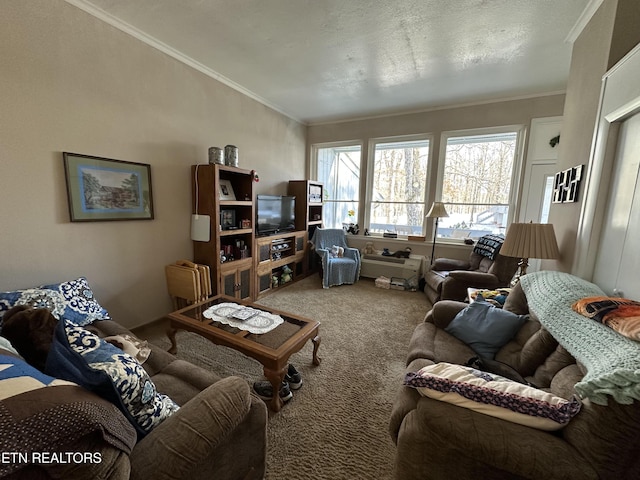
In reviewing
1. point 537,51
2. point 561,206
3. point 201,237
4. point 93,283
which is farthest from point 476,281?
point 93,283

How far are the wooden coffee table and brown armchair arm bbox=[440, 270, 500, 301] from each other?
1793 mm

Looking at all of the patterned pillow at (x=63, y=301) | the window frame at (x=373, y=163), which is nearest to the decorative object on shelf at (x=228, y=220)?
the patterned pillow at (x=63, y=301)

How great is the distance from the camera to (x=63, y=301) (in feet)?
5.72

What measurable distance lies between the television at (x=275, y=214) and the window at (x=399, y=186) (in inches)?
59.4

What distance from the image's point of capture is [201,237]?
289 centimetres

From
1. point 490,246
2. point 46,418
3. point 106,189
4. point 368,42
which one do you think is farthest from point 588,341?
point 106,189

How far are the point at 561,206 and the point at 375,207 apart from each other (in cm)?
280

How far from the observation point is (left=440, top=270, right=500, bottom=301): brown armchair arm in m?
2.97

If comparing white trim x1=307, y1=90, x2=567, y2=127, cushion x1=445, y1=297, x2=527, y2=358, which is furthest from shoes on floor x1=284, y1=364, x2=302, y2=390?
white trim x1=307, y1=90, x2=567, y2=127

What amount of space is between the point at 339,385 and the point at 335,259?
2457 mm

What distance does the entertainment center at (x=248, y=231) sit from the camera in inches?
115

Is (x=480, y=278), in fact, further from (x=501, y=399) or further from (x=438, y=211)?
(x=501, y=399)

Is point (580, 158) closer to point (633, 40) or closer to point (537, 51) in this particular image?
point (633, 40)

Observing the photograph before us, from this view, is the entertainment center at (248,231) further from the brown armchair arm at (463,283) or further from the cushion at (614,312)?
the cushion at (614,312)
